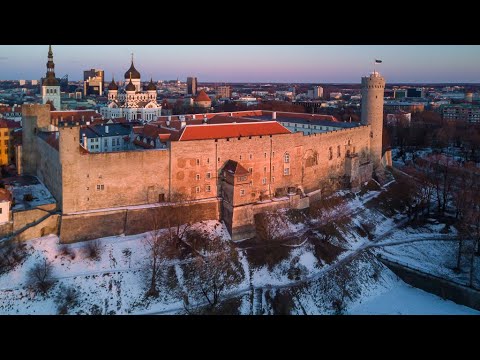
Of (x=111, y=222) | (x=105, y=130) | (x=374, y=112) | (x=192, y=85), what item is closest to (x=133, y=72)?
(x=105, y=130)

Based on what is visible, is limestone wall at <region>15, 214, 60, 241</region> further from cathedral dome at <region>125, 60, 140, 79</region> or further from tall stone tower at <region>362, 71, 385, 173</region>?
cathedral dome at <region>125, 60, 140, 79</region>

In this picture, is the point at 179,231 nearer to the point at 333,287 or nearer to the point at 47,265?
the point at 47,265

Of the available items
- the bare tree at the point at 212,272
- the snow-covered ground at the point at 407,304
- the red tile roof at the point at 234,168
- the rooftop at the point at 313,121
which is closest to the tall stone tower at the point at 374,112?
the rooftop at the point at 313,121

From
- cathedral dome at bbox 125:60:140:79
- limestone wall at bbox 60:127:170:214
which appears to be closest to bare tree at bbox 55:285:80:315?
limestone wall at bbox 60:127:170:214

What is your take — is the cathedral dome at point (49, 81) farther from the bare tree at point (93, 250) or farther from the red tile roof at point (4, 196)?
the bare tree at point (93, 250)

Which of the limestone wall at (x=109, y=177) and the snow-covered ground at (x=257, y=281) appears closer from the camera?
the snow-covered ground at (x=257, y=281)

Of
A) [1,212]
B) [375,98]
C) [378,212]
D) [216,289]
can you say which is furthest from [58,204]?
[375,98]
